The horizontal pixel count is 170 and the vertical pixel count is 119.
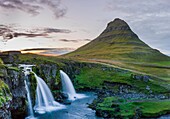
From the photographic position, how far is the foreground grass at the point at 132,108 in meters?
58.6

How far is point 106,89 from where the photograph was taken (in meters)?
100

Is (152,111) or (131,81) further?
(131,81)

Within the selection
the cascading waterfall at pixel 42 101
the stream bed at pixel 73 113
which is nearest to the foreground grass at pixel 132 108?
the stream bed at pixel 73 113

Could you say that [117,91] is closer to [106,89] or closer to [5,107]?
[106,89]

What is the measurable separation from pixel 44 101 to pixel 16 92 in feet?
42.3

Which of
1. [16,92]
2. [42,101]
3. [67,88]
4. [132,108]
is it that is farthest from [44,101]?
[67,88]

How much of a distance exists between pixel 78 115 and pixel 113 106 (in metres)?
9.67

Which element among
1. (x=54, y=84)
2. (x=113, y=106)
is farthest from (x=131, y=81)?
(x=113, y=106)

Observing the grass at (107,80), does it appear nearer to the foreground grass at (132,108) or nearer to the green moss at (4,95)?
the foreground grass at (132,108)

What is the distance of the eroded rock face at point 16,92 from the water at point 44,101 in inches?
283

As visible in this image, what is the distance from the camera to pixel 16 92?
57.8 metres

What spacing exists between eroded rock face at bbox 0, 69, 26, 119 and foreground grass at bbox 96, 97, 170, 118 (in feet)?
64.1

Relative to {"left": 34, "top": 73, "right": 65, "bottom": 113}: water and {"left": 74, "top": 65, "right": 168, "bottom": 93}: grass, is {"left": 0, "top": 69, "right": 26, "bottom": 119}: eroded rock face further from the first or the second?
{"left": 74, "top": 65, "right": 168, "bottom": 93}: grass

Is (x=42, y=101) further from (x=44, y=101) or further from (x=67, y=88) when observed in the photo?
(x=67, y=88)
